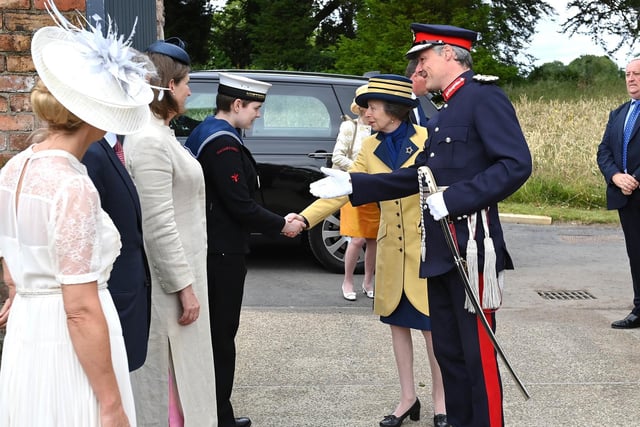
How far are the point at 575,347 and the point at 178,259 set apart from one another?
10.8 ft

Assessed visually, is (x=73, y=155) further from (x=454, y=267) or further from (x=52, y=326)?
(x=454, y=267)

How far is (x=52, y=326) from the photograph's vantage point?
2311 mm

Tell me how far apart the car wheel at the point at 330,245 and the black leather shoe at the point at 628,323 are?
8.40 feet

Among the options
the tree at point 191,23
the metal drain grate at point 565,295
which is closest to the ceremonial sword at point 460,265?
the metal drain grate at point 565,295

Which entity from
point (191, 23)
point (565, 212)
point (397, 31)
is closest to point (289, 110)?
point (565, 212)

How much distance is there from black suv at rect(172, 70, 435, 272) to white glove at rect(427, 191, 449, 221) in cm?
433

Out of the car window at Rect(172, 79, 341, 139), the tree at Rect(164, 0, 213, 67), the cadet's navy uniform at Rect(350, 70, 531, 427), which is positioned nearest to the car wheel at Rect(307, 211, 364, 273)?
the car window at Rect(172, 79, 341, 139)

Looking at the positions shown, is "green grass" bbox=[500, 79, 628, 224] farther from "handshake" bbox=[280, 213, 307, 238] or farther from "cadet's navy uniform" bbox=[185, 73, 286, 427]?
"cadet's navy uniform" bbox=[185, 73, 286, 427]

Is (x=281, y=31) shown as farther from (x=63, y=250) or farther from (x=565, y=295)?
(x=63, y=250)

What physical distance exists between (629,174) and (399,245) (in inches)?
113

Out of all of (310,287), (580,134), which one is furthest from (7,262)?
(580,134)

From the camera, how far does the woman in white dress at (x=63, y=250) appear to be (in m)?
2.23

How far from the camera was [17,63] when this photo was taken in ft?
12.6

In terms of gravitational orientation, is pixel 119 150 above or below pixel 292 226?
above
